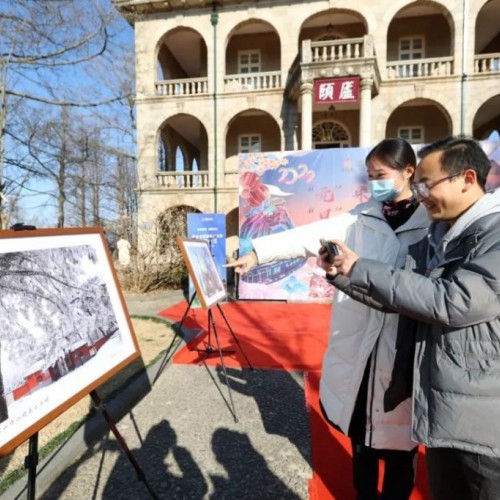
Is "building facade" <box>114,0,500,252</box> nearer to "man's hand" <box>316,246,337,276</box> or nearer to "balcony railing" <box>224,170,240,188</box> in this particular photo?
"balcony railing" <box>224,170,240,188</box>

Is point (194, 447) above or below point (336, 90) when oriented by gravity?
below

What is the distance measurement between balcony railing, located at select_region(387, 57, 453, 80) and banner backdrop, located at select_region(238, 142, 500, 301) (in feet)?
26.6

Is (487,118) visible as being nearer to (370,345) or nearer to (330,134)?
(330,134)

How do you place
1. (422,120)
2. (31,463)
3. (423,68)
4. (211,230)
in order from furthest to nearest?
(422,120), (423,68), (211,230), (31,463)

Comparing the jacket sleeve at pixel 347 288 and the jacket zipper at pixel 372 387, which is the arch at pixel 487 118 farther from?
the jacket sleeve at pixel 347 288

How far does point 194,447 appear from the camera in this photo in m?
2.95

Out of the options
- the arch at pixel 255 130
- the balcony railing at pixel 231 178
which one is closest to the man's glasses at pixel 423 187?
the balcony railing at pixel 231 178

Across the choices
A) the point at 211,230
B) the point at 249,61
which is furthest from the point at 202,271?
the point at 249,61

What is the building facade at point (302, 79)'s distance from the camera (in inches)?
530

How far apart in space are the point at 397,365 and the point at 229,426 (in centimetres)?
217

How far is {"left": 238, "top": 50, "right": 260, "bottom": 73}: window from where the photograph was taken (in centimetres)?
1696

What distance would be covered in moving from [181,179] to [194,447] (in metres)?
13.9

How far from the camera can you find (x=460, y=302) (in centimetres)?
115

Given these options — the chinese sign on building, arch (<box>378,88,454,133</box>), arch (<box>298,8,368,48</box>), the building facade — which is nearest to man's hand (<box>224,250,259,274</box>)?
the building facade
